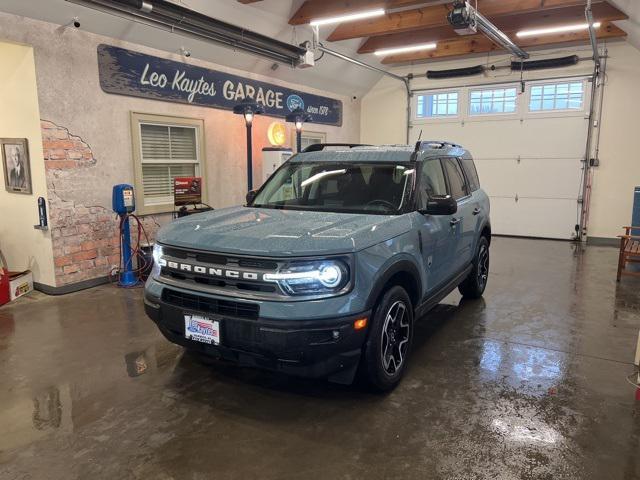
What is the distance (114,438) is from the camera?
2645mm

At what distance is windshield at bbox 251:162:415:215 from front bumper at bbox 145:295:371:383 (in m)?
1.07

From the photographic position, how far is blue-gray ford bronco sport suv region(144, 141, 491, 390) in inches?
103

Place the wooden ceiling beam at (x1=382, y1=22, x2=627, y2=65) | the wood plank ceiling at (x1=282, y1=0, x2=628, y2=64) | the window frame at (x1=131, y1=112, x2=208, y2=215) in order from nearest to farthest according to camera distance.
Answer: the window frame at (x1=131, y1=112, x2=208, y2=215), the wood plank ceiling at (x1=282, y1=0, x2=628, y2=64), the wooden ceiling beam at (x1=382, y1=22, x2=627, y2=65)

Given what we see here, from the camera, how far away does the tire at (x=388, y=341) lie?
2877 millimetres

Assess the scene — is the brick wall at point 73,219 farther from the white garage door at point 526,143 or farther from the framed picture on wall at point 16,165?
the white garage door at point 526,143

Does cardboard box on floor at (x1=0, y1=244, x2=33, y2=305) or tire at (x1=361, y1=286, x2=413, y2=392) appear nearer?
tire at (x1=361, y1=286, x2=413, y2=392)

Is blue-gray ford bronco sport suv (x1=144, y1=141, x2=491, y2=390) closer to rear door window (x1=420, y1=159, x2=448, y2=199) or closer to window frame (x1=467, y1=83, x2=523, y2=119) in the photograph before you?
rear door window (x1=420, y1=159, x2=448, y2=199)

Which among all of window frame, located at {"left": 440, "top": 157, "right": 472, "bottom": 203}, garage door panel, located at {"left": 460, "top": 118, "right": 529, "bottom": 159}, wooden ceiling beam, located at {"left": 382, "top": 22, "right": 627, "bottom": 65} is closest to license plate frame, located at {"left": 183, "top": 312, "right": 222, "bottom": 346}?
window frame, located at {"left": 440, "top": 157, "right": 472, "bottom": 203}

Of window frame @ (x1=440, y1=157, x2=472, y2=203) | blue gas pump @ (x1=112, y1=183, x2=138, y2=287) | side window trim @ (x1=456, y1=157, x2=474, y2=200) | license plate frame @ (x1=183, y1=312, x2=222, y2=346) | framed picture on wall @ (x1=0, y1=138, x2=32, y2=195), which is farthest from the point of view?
blue gas pump @ (x1=112, y1=183, x2=138, y2=287)

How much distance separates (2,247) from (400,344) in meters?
5.71

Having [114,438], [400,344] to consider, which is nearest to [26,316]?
[114,438]

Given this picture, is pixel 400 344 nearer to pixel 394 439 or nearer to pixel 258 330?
pixel 394 439

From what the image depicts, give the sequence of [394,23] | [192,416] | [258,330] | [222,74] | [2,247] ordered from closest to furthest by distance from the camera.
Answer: [258,330] → [192,416] → [2,247] → [222,74] → [394,23]

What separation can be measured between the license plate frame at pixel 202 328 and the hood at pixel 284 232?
42cm
